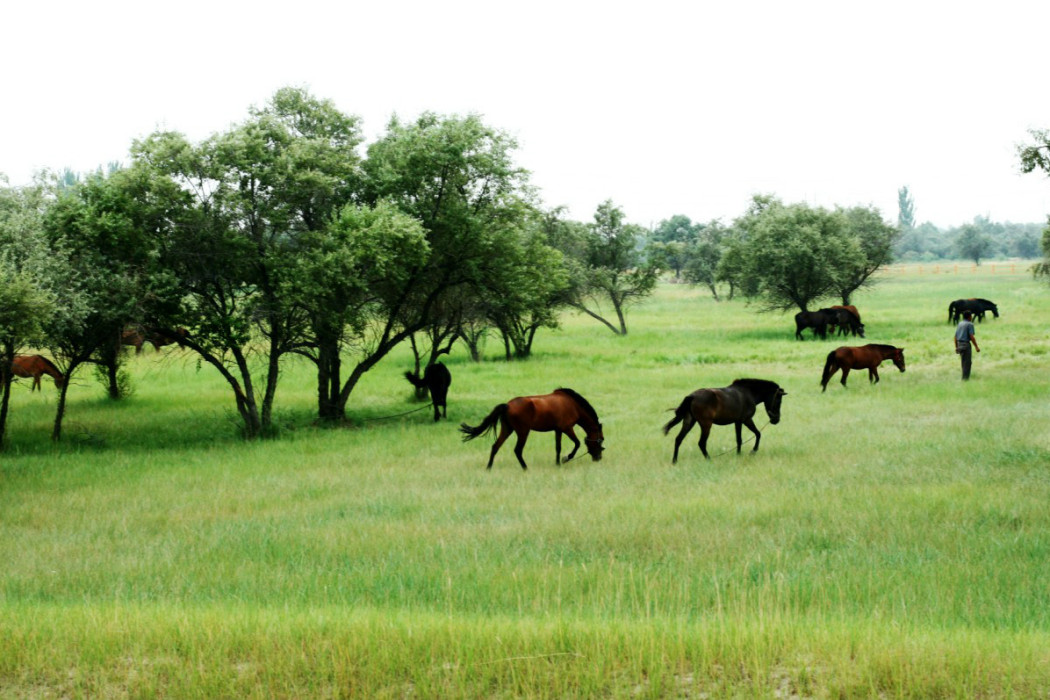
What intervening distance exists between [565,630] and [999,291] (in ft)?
278

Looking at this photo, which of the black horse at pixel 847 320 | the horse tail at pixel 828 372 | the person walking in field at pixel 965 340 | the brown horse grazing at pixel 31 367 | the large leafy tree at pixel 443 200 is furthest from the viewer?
the black horse at pixel 847 320

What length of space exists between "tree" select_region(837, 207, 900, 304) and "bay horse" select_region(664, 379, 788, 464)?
40.9 metres

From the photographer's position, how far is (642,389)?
31.6m

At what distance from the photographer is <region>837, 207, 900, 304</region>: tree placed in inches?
2208

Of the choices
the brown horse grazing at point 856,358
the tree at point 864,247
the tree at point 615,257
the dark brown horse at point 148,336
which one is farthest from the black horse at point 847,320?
the dark brown horse at point 148,336

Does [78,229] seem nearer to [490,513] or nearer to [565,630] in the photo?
[490,513]

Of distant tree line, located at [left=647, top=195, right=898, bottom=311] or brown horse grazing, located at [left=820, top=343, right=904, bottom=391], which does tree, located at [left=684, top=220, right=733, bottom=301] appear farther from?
brown horse grazing, located at [left=820, top=343, right=904, bottom=391]

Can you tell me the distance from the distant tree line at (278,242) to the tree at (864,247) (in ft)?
114

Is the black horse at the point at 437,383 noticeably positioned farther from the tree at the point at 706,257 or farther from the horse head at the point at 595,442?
the tree at the point at 706,257

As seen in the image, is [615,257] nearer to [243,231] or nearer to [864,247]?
[864,247]

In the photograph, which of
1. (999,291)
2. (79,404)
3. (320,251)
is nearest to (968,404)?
(320,251)

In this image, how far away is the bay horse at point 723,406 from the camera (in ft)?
55.0

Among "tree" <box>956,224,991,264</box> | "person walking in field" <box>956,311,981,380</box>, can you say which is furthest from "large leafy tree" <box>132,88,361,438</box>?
"tree" <box>956,224,991,264</box>

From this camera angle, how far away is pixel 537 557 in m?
10.1
